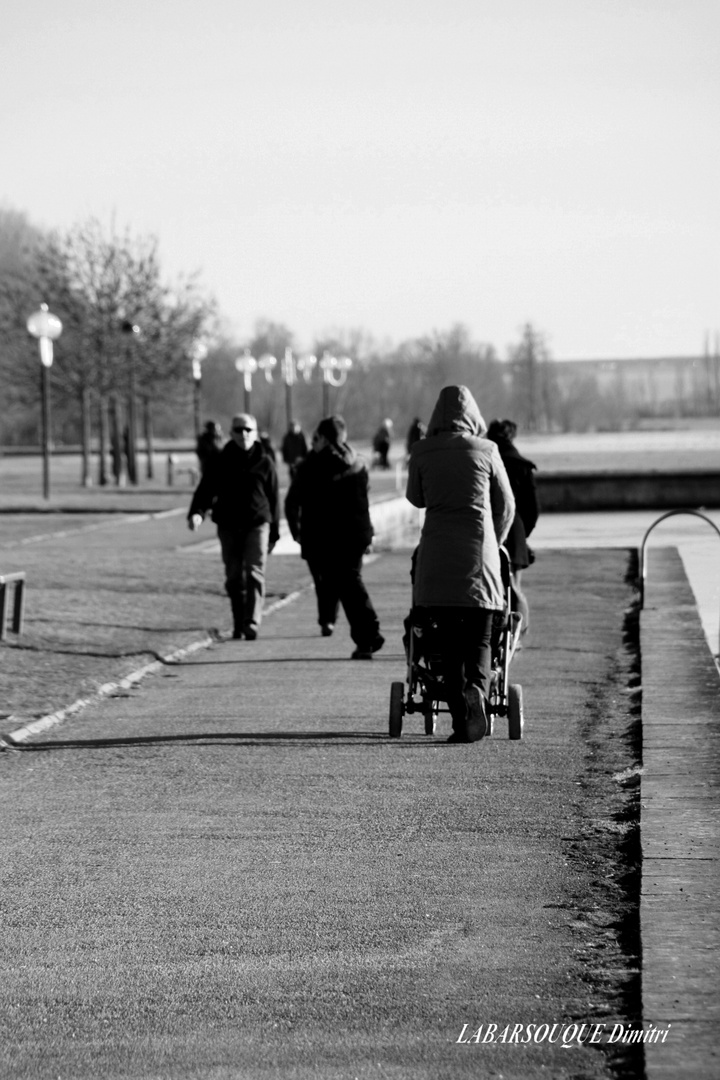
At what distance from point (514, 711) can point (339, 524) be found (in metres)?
3.69

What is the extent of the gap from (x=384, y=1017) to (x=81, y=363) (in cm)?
4330

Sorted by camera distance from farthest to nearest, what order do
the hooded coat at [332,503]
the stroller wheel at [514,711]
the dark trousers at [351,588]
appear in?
the hooded coat at [332,503] → the dark trousers at [351,588] → the stroller wheel at [514,711]

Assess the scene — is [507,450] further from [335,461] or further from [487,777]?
[487,777]

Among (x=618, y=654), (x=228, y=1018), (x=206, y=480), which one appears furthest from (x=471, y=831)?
(x=206, y=480)

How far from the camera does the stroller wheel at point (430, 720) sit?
29.1 ft

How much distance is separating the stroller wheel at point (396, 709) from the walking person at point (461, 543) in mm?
347

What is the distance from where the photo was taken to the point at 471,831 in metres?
6.84

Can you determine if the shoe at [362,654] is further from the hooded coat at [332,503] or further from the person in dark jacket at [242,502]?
the person in dark jacket at [242,502]

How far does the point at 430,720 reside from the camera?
9.05 m

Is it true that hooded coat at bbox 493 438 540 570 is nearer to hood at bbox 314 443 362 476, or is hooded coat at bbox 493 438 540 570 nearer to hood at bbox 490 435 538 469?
hood at bbox 490 435 538 469

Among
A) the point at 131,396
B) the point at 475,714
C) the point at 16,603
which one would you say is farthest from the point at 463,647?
the point at 131,396

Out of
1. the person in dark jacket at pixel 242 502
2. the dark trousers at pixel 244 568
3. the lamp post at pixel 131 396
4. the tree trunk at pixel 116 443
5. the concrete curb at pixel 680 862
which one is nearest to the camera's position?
the concrete curb at pixel 680 862

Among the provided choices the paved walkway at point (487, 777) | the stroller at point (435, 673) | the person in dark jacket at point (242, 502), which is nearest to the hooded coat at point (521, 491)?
the paved walkway at point (487, 777)

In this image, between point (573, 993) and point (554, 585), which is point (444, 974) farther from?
point (554, 585)
